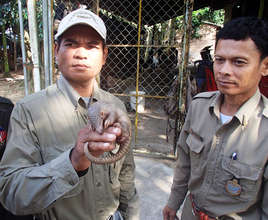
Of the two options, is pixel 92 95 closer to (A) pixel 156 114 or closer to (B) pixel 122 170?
(B) pixel 122 170

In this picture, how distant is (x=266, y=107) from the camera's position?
142cm

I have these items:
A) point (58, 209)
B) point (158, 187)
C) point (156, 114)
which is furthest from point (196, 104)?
point (156, 114)

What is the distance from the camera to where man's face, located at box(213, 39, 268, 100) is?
1.38m

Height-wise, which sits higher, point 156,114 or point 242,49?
point 242,49

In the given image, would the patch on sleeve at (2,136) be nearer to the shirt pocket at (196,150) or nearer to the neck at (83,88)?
the neck at (83,88)

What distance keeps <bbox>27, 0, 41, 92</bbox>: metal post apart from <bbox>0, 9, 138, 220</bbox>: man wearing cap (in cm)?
226

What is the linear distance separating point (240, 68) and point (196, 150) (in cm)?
66

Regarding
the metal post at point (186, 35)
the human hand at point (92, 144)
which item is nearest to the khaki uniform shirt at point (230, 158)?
the human hand at point (92, 144)

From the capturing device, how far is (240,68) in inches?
54.6

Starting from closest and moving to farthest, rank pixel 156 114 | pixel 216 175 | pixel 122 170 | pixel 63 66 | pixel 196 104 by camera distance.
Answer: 1. pixel 63 66
2. pixel 216 175
3. pixel 122 170
4. pixel 196 104
5. pixel 156 114

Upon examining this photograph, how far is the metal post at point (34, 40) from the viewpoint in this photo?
127 inches

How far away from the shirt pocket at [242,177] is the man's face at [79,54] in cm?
110

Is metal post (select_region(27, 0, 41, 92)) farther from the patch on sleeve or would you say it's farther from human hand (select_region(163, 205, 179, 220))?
human hand (select_region(163, 205, 179, 220))

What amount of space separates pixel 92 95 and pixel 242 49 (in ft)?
3.45
